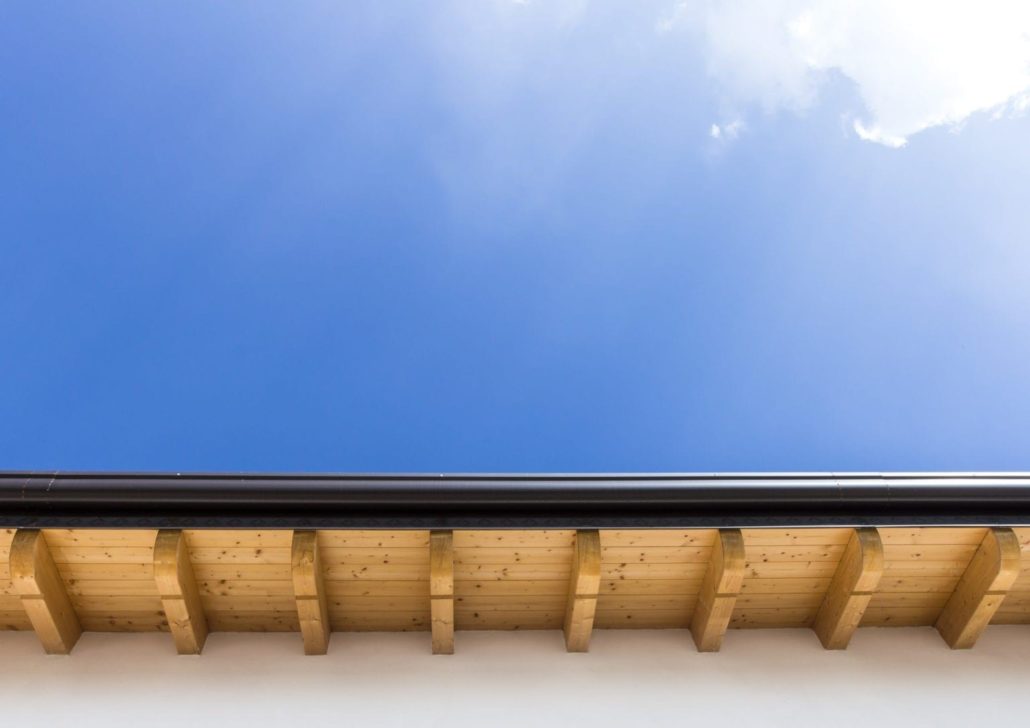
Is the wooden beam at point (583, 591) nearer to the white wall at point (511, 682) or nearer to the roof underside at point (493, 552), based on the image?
the roof underside at point (493, 552)

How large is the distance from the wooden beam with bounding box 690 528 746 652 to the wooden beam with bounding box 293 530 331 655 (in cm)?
274

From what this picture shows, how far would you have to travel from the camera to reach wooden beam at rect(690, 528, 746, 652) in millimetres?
5656

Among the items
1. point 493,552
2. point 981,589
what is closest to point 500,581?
point 493,552

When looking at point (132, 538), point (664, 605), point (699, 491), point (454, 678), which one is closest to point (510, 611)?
point (454, 678)

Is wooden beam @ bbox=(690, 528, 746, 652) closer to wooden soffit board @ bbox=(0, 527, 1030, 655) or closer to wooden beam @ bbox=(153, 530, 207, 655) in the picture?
wooden soffit board @ bbox=(0, 527, 1030, 655)

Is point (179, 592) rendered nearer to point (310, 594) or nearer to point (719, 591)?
point (310, 594)

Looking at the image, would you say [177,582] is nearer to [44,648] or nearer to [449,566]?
[44,648]

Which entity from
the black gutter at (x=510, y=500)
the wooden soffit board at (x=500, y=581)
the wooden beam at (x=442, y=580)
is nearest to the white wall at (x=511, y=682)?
the wooden soffit board at (x=500, y=581)

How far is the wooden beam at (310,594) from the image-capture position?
17.9ft

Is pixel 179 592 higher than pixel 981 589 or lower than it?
lower

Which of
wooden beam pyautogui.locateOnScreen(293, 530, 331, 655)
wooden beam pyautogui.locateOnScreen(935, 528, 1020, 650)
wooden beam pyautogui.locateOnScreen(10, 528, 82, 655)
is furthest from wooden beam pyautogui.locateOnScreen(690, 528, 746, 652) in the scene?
wooden beam pyautogui.locateOnScreen(10, 528, 82, 655)

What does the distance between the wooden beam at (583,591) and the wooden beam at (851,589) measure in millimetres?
1756

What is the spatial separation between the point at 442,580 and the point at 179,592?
1.74m

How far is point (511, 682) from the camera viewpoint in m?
5.77
